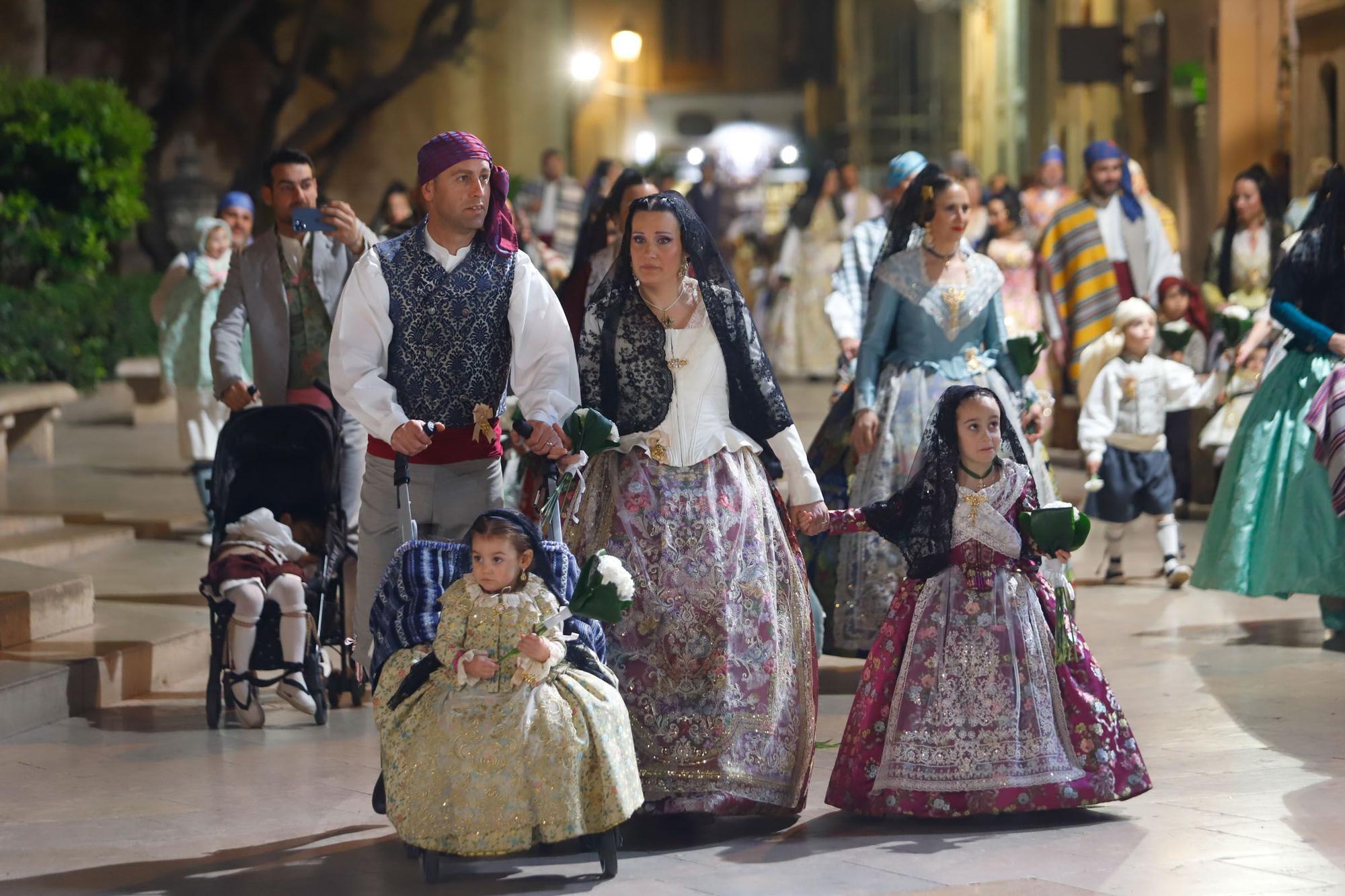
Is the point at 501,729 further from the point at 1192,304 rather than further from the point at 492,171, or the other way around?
the point at 1192,304

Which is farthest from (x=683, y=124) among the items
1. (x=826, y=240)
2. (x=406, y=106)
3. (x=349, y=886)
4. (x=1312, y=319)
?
(x=349, y=886)

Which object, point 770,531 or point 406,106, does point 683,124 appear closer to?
point 406,106

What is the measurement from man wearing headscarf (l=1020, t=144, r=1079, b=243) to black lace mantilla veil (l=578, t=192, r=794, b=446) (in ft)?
38.1

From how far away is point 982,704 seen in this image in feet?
19.4

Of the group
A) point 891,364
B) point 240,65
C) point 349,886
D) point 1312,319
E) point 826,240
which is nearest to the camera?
point 349,886

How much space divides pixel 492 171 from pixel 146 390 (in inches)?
448

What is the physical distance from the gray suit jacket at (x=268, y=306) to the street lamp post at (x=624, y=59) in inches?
784

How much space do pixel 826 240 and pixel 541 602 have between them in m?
15.7

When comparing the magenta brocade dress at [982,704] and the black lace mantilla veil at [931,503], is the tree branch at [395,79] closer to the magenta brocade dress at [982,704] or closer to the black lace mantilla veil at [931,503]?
the black lace mantilla veil at [931,503]

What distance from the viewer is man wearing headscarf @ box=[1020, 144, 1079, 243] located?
17.7 meters

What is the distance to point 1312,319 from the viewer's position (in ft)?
27.9

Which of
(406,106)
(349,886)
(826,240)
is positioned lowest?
(349,886)

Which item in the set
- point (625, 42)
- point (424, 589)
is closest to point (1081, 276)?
point (424, 589)

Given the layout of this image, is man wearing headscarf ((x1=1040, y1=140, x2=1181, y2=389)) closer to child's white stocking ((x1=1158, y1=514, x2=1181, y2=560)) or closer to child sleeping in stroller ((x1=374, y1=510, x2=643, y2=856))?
child's white stocking ((x1=1158, y1=514, x2=1181, y2=560))
